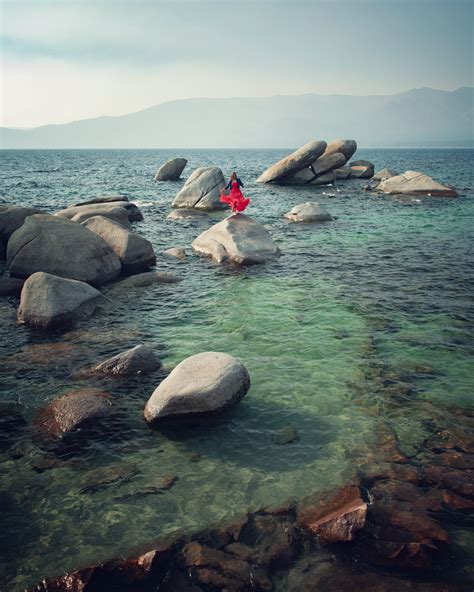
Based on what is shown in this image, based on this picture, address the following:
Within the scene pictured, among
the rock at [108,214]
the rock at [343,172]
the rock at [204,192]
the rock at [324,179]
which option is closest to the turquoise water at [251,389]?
the rock at [108,214]

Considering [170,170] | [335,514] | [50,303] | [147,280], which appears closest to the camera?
[335,514]

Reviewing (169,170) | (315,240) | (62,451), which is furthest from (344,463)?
(169,170)

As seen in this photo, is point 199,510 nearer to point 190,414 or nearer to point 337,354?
point 190,414

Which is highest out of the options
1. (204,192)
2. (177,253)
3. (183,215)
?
(204,192)

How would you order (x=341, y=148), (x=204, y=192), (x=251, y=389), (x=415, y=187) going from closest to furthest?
(x=251, y=389), (x=204, y=192), (x=415, y=187), (x=341, y=148)

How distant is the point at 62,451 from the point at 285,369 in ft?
14.8

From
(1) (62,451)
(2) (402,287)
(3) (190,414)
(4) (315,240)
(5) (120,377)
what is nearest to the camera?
(1) (62,451)

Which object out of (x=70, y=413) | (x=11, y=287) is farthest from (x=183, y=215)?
(x=70, y=413)

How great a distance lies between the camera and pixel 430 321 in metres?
11.4

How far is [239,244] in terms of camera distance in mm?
17031

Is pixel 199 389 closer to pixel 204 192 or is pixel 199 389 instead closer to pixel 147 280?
pixel 147 280

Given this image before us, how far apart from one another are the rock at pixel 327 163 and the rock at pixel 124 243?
1241 inches

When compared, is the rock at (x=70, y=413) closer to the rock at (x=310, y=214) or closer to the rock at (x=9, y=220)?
the rock at (x=9, y=220)

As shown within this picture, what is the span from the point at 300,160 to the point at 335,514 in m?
40.1
